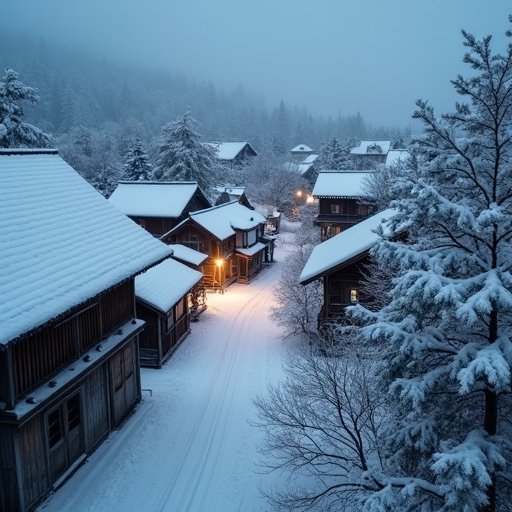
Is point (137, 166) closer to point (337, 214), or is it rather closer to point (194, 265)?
point (337, 214)

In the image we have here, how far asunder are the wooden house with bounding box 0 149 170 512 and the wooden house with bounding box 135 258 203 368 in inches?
160

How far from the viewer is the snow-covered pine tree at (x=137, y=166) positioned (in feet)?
196

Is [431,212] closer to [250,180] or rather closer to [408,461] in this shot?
[408,461]

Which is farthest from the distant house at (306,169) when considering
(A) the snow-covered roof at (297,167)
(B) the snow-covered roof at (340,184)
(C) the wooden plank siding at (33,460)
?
(C) the wooden plank siding at (33,460)

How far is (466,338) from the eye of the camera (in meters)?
9.99

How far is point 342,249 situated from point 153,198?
2528 cm

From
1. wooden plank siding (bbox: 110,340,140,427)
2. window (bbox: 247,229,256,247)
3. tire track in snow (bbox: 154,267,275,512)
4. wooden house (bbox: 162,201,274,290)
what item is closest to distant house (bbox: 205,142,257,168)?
wooden house (bbox: 162,201,274,290)

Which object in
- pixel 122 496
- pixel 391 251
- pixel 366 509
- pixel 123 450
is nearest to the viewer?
pixel 366 509

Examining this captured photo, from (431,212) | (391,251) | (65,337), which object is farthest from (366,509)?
(65,337)

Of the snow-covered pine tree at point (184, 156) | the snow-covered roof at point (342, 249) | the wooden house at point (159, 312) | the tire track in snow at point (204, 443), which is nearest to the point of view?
the tire track in snow at point (204, 443)

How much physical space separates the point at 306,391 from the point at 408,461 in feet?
13.5

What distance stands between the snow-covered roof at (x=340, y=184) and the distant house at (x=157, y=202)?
14.4 metres

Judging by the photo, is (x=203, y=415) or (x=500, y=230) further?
(x=203, y=415)

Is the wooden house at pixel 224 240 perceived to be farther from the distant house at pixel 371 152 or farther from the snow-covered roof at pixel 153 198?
the distant house at pixel 371 152
